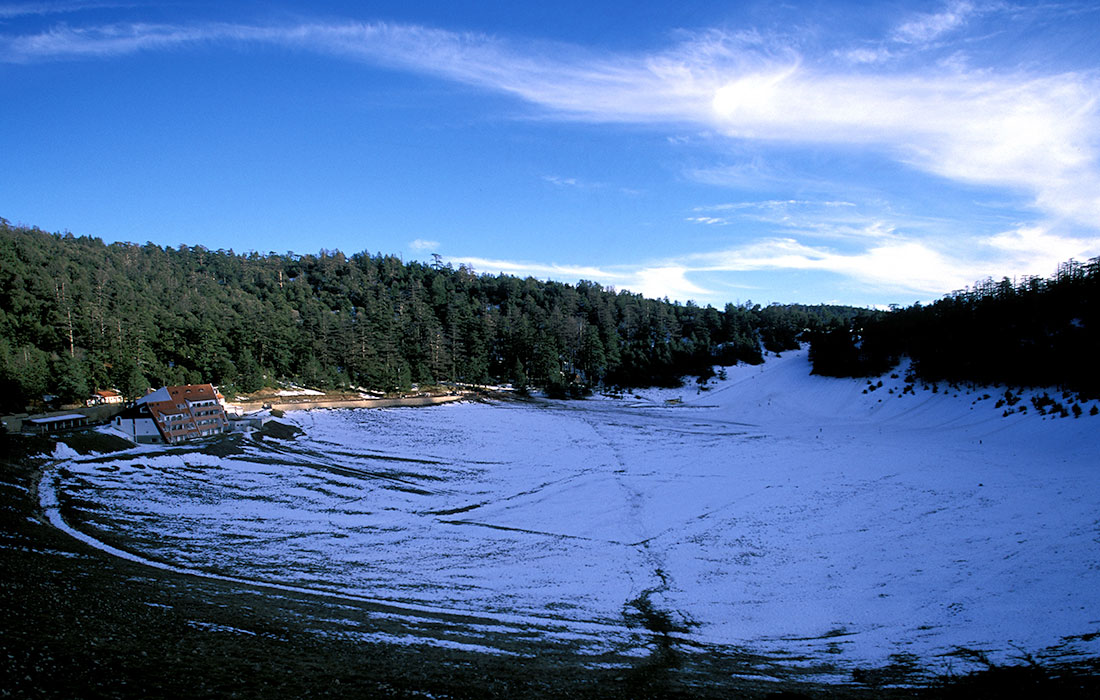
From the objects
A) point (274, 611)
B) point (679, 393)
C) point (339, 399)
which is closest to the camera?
point (274, 611)

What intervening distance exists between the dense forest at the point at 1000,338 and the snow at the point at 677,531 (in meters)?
8.70

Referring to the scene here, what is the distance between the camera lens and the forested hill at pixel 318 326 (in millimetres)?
46719

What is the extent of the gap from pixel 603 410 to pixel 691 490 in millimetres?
32632

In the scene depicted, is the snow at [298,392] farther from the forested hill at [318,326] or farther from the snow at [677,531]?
the snow at [677,531]

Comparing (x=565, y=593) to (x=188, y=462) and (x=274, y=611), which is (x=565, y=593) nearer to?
(x=274, y=611)

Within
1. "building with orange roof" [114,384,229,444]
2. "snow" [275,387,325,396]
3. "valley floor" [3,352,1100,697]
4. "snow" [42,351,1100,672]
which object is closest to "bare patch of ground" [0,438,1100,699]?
"valley floor" [3,352,1100,697]

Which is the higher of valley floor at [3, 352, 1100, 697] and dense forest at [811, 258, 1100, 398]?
dense forest at [811, 258, 1100, 398]

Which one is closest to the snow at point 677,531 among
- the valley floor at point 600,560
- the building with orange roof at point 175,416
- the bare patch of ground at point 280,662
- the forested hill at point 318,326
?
the valley floor at point 600,560

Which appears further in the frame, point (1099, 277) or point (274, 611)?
point (1099, 277)

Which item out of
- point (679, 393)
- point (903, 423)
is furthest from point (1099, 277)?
point (679, 393)

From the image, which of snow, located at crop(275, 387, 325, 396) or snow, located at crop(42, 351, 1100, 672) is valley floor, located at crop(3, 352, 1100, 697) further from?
snow, located at crop(275, 387, 325, 396)

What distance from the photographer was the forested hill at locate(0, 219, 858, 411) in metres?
46.7

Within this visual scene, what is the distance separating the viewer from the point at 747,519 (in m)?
19.6

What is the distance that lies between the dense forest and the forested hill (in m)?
17.9
